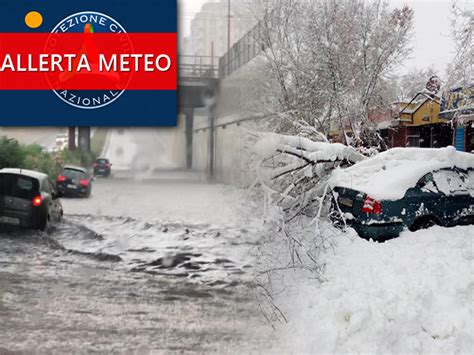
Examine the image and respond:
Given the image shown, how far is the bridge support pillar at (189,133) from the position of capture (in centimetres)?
490

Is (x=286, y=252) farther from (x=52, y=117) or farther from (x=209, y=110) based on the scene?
(x=52, y=117)

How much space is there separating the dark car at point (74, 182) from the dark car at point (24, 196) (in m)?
0.15

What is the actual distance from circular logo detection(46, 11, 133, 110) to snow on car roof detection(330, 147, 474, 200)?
12.8 feet

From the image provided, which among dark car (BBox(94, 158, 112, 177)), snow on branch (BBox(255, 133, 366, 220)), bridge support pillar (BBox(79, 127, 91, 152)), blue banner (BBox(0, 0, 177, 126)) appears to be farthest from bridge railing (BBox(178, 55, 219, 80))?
snow on branch (BBox(255, 133, 366, 220))

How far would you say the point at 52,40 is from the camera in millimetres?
4422

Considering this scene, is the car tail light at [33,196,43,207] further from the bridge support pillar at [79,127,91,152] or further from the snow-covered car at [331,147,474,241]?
the snow-covered car at [331,147,474,241]

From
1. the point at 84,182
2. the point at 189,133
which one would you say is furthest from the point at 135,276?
the point at 189,133

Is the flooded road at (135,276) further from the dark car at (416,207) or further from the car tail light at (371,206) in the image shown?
the car tail light at (371,206)

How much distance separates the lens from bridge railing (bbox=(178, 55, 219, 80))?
15.3 ft

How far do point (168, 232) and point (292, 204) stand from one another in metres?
2.60

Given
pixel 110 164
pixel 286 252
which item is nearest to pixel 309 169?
pixel 286 252

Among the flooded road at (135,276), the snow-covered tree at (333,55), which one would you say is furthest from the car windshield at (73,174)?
the snow-covered tree at (333,55)

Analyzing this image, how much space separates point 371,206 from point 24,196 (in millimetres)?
5193

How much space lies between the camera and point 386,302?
4.73m
